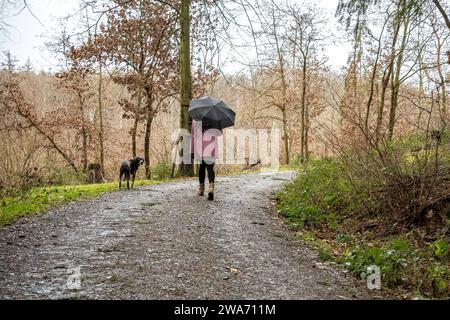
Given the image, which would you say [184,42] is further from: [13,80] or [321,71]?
[321,71]

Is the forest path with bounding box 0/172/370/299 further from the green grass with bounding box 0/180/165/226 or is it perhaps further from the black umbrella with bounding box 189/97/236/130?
the black umbrella with bounding box 189/97/236/130

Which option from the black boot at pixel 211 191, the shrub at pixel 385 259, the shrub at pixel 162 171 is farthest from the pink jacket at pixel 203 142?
the shrub at pixel 162 171

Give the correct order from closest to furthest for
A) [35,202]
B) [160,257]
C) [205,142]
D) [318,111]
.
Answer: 1. [160,257]
2. [35,202]
3. [205,142]
4. [318,111]

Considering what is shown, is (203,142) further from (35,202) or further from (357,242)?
(357,242)

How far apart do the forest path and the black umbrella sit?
1984 millimetres

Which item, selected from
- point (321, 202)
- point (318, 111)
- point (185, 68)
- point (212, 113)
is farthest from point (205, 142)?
point (318, 111)

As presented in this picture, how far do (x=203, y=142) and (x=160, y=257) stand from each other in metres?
4.14

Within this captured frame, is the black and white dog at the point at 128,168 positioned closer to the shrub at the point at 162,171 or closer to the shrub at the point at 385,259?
the shrub at the point at 162,171

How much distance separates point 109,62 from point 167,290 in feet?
57.6

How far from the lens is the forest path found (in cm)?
388

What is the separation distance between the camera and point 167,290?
3.83 metres

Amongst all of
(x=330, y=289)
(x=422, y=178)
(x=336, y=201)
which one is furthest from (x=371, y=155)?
(x=330, y=289)

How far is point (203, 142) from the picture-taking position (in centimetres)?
859

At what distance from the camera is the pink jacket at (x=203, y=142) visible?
852cm
